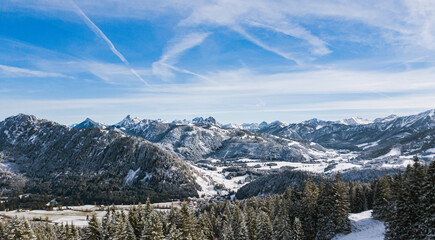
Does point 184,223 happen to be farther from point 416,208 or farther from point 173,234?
point 416,208

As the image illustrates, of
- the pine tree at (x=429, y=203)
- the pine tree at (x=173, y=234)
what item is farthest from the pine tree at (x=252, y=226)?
the pine tree at (x=429, y=203)

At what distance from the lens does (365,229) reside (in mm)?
68812

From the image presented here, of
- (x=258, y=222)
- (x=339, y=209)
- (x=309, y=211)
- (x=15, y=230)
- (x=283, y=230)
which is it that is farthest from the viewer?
(x=309, y=211)

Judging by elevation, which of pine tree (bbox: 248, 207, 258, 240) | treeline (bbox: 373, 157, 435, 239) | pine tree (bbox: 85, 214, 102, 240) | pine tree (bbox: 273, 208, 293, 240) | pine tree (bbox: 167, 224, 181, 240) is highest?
treeline (bbox: 373, 157, 435, 239)

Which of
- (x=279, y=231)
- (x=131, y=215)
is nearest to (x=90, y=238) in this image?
(x=131, y=215)

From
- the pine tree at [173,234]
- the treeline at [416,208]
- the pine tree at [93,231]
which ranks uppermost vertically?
the treeline at [416,208]

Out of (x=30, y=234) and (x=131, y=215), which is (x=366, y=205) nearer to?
(x=131, y=215)

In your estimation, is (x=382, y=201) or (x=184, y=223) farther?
(x=382, y=201)

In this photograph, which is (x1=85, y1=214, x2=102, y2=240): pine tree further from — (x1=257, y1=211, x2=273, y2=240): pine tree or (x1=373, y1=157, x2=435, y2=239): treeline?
(x1=373, y1=157, x2=435, y2=239): treeline

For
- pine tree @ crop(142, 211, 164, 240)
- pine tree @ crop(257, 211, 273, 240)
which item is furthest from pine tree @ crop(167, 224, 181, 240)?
pine tree @ crop(257, 211, 273, 240)

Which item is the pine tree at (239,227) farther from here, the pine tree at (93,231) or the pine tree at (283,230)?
the pine tree at (93,231)

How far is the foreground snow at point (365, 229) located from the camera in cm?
6331

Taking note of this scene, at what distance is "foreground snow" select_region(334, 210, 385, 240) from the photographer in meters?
63.3

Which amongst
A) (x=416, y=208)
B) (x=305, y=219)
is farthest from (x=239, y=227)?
(x=416, y=208)
